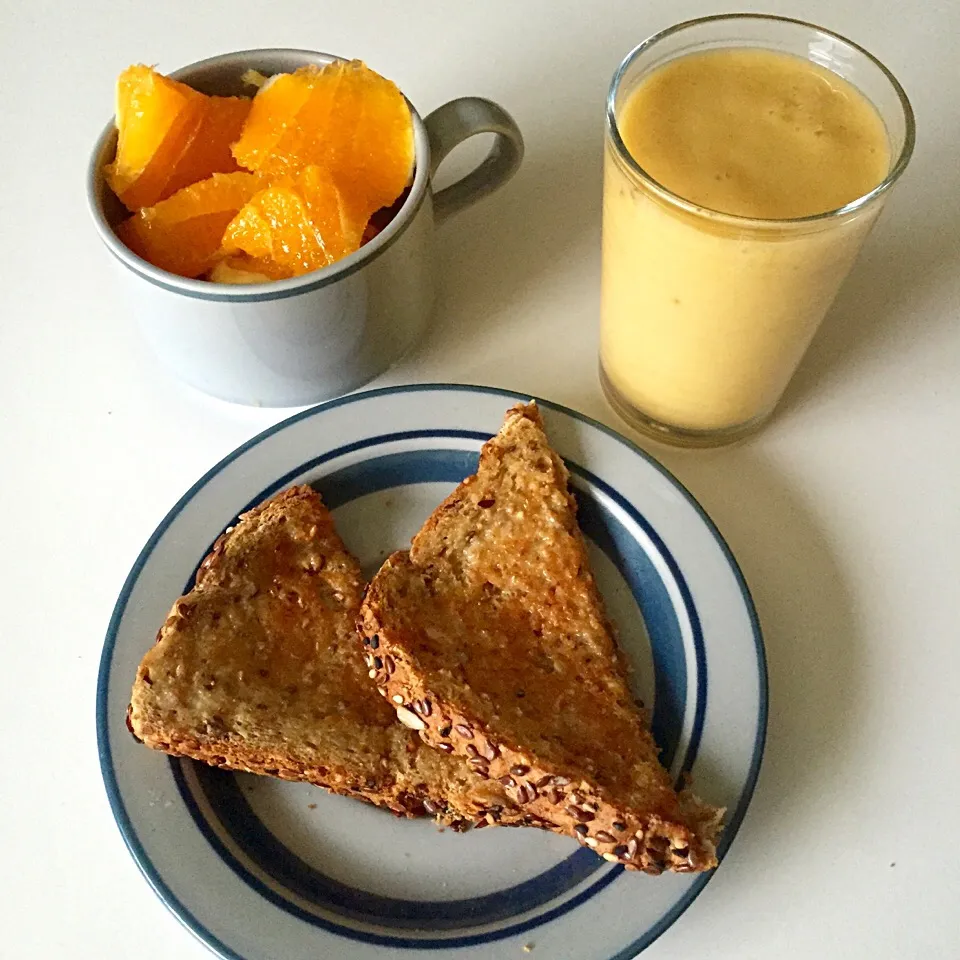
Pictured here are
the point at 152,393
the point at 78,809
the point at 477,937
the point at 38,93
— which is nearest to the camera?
the point at 477,937

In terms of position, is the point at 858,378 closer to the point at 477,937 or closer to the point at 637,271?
the point at 637,271

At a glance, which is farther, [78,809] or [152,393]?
[152,393]

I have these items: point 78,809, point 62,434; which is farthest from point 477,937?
point 62,434

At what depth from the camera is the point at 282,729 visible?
0.80 metres

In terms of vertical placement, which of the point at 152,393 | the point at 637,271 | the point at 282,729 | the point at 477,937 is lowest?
the point at 477,937

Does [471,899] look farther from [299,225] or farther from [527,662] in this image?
[299,225]

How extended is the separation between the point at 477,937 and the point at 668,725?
239 mm

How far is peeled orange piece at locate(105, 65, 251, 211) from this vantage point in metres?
0.85

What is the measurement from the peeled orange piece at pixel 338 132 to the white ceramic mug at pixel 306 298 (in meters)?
0.02

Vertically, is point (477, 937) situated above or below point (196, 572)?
below

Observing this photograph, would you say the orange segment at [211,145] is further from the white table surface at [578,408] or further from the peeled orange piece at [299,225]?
the white table surface at [578,408]

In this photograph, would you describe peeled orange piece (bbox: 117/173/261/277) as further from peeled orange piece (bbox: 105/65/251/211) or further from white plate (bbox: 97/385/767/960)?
white plate (bbox: 97/385/767/960)

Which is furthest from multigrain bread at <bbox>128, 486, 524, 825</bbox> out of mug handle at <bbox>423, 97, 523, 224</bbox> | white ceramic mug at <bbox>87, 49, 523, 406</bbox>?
mug handle at <bbox>423, 97, 523, 224</bbox>

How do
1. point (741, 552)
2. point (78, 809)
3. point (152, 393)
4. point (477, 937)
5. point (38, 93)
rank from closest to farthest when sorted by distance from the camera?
point (477, 937), point (78, 809), point (741, 552), point (152, 393), point (38, 93)
